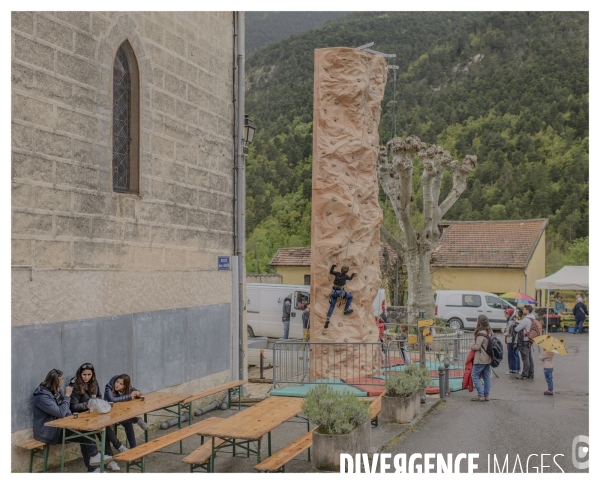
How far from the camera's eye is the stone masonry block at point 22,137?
26.2ft

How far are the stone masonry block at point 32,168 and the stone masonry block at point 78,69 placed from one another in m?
1.22

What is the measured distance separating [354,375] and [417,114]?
171 ft

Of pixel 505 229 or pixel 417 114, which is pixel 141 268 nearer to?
pixel 505 229

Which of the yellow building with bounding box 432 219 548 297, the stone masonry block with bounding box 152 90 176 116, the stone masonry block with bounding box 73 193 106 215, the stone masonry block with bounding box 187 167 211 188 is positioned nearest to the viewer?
the stone masonry block with bounding box 73 193 106 215

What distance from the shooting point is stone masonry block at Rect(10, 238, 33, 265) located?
7.94m

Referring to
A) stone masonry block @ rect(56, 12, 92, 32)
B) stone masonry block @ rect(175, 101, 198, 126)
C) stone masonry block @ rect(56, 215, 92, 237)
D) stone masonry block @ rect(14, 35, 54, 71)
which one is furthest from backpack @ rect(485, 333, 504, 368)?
stone masonry block @ rect(14, 35, 54, 71)

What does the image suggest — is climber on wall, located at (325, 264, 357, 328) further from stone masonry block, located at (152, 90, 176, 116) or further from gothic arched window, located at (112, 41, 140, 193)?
gothic arched window, located at (112, 41, 140, 193)

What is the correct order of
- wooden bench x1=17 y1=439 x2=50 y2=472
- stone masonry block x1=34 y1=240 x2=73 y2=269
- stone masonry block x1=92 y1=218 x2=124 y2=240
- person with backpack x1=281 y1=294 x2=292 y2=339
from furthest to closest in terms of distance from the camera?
person with backpack x1=281 y1=294 x2=292 y2=339 → stone masonry block x1=92 y1=218 x2=124 y2=240 → stone masonry block x1=34 y1=240 x2=73 y2=269 → wooden bench x1=17 y1=439 x2=50 y2=472

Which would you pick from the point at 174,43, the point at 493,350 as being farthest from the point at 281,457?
the point at 174,43

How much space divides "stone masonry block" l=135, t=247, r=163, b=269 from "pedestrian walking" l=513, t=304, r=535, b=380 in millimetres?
9050

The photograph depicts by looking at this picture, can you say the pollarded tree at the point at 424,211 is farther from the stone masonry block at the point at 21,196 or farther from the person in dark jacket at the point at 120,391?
the stone masonry block at the point at 21,196

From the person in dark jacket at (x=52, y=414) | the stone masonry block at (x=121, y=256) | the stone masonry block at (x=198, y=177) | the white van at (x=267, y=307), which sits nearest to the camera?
the person in dark jacket at (x=52, y=414)

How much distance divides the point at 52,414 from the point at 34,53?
418 cm

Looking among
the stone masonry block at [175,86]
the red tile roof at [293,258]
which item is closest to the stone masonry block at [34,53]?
the stone masonry block at [175,86]
